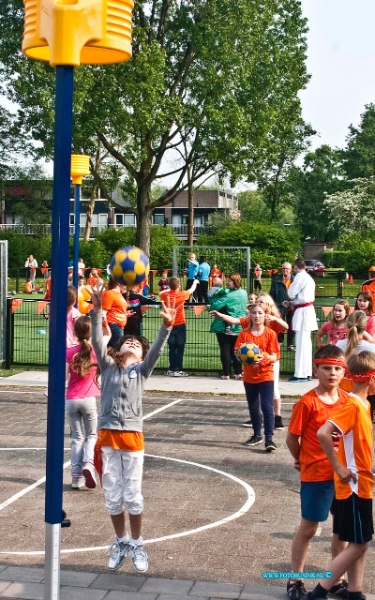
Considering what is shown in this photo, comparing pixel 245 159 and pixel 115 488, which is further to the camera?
pixel 245 159

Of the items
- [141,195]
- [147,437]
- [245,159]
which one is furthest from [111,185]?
[147,437]

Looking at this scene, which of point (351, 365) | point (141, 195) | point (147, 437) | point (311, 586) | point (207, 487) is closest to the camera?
point (351, 365)

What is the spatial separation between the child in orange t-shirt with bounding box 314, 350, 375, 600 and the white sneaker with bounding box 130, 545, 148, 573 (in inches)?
54.2

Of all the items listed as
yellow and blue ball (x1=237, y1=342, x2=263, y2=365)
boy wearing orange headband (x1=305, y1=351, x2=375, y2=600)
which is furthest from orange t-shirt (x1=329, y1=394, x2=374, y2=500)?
yellow and blue ball (x1=237, y1=342, x2=263, y2=365)

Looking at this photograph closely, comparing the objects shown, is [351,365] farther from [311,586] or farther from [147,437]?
[147,437]

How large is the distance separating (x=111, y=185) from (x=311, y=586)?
4227cm

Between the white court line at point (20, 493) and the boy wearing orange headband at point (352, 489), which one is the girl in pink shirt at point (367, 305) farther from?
the boy wearing orange headband at point (352, 489)

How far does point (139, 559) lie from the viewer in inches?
270

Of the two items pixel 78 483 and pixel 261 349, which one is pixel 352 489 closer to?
pixel 78 483

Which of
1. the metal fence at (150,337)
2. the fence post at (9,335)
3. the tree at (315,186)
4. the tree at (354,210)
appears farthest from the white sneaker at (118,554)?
the tree at (315,186)

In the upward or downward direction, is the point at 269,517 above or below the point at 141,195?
below

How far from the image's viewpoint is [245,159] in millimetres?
41156

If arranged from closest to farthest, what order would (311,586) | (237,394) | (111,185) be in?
1. (311,586)
2. (237,394)
3. (111,185)

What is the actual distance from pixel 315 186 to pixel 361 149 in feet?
27.9
